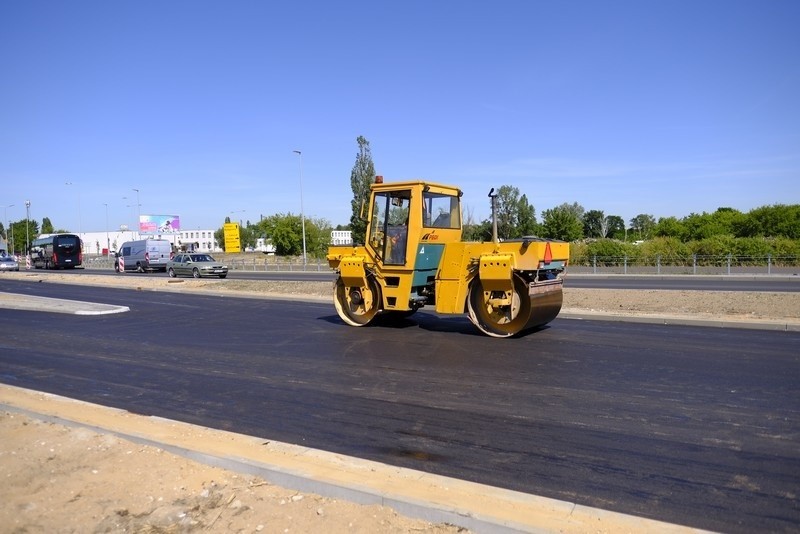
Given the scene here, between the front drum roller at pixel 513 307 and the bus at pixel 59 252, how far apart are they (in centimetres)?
5550

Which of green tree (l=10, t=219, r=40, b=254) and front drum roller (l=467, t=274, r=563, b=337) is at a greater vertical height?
green tree (l=10, t=219, r=40, b=254)

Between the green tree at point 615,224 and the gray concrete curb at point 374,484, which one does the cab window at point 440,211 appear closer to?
the gray concrete curb at point 374,484

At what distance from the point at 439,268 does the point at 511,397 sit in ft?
18.5

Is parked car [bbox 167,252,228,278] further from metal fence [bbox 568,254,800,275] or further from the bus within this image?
the bus

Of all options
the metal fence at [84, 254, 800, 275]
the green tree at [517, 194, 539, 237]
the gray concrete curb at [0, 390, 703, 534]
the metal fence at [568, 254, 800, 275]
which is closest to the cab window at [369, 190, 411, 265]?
the gray concrete curb at [0, 390, 703, 534]

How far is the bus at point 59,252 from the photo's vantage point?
5766 centimetres

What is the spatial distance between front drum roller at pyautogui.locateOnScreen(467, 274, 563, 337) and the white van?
138 ft

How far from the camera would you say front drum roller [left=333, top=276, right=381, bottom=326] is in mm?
14070

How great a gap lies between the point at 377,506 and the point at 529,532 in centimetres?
110

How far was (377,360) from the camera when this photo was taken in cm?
1030

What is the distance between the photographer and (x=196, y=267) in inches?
1550

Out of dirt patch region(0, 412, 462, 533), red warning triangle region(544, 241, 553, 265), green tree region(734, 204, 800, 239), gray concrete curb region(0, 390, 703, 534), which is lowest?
dirt patch region(0, 412, 462, 533)

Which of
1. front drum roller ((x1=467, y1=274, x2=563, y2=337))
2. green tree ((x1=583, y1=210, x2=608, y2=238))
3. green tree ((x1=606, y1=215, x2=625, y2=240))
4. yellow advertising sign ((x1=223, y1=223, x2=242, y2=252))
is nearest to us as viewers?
front drum roller ((x1=467, y1=274, x2=563, y2=337))

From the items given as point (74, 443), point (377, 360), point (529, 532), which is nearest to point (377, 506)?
point (529, 532)
